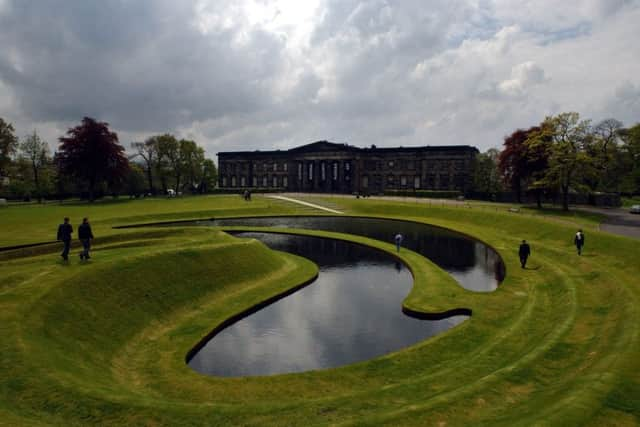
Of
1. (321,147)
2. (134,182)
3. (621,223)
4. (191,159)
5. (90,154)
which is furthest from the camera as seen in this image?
(321,147)

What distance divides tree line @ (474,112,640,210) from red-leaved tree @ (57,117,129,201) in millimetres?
88951

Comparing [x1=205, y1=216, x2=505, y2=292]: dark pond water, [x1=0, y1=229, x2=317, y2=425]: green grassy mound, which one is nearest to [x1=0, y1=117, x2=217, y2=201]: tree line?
[x1=205, y1=216, x2=505, y2=292]: dark pond water

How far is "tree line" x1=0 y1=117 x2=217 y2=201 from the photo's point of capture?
8548cm

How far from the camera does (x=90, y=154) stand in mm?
89438

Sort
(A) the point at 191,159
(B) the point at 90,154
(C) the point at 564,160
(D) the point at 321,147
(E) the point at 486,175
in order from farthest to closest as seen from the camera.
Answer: (D) the point at 321,147
(A) the point at 191,159
(E) the point at 486,175
(B) the point at 90,154
(C) the point at 564,160

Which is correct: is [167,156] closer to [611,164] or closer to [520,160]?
[520,160]

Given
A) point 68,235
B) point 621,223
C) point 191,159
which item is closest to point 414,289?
point 68,235

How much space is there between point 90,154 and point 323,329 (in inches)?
3545

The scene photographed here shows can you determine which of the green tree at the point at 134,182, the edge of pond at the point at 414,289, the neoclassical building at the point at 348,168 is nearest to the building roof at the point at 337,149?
the neoclassical building at the point at 348,168

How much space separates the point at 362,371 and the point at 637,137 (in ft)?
273

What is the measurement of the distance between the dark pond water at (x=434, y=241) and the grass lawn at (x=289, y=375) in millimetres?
2090

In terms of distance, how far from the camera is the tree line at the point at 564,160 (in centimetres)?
5881

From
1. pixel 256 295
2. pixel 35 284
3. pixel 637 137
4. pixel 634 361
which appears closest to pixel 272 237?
pixel 256 295

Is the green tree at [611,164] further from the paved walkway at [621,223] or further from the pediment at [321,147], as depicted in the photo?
the pediment at [321,147]
